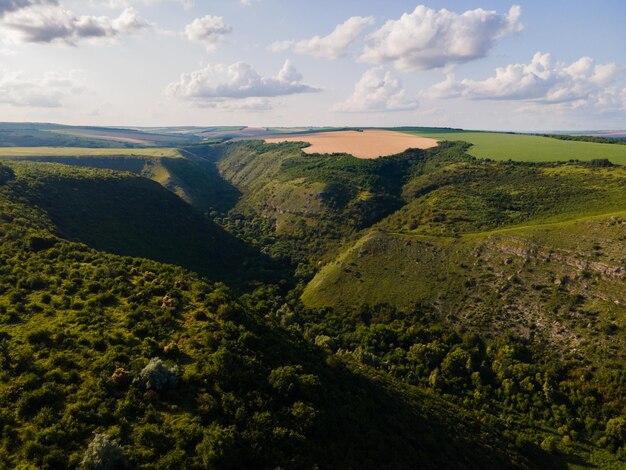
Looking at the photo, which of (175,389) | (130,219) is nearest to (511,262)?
(175,389)

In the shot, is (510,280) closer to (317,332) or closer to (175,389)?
(317,332)

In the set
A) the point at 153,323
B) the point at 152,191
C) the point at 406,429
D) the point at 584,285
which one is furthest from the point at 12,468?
the point at 152,191

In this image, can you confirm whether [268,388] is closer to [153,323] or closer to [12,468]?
[153,323]

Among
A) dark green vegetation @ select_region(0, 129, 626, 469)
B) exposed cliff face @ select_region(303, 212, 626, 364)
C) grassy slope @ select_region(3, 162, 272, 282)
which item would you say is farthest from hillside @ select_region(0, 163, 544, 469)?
grassy slope @ select_region(3, 162, 272, 282)

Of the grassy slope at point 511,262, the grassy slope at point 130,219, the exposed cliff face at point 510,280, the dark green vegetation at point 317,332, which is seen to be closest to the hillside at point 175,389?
the dark green vegetation at point 317,332

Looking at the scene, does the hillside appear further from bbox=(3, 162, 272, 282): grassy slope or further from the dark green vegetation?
bbox=(3, 162, 272, 282): grassy slope

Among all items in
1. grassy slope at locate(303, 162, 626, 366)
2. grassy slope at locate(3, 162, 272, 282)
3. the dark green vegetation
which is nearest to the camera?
the dark green vegetation
